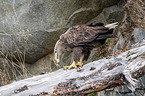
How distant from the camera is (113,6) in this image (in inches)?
167

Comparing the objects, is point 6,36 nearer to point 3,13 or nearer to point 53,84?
point 3,13

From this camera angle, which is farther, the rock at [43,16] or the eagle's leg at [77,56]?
the rock at [43,16]

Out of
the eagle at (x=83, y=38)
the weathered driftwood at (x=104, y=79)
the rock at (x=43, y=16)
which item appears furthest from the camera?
the rock at (x=43, y=16)

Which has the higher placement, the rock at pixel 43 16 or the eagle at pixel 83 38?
the rock at pixel 43 16

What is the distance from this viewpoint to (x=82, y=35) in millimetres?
2559

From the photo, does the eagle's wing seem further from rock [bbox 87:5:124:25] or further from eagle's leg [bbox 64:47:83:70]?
rock [bbox 87:5:124:25]

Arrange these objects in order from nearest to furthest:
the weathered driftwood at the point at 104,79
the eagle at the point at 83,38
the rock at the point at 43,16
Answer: the weathered driftwood at the point at 104,79 < the eagle at the point at 83,38 < the rock at the point at 43,16

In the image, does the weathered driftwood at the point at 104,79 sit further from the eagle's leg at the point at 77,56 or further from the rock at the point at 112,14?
the rock at the point at 112,14

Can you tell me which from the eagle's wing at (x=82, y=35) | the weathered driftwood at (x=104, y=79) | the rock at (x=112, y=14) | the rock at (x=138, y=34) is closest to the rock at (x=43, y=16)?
the rock at (x=112, y=14)

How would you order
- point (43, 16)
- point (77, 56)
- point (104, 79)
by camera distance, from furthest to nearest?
point (43, 16), point (77, 56), point (104, 79)

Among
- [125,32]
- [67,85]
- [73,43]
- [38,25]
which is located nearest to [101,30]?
[73,43]

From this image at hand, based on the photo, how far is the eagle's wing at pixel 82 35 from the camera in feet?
8.27

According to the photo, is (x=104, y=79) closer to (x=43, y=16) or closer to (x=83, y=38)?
(x=83, y=38)

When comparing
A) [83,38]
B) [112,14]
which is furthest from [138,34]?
[112,14]
